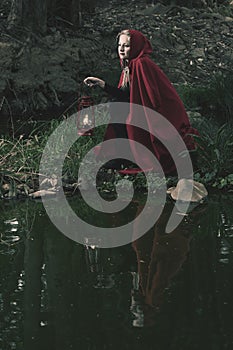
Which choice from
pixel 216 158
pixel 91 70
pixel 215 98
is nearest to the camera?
pixel 216 158

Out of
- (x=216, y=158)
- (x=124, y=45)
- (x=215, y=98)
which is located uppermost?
(x=124, y=45)

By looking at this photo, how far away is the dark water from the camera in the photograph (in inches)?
159

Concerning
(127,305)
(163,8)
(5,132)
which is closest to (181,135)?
(5,132)

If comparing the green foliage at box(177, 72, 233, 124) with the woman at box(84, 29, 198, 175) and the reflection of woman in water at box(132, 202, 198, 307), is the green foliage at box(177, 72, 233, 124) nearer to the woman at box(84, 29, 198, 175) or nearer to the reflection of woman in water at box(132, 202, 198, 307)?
the woman at box(84, 29, 198, 175)

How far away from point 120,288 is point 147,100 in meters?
2.91

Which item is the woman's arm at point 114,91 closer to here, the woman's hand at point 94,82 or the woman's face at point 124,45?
the woman's hand at point 94,82

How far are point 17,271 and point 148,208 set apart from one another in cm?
167

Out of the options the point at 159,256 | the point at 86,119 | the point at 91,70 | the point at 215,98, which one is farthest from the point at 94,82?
the point at 91,70

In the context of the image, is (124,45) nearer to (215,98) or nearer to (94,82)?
(94,82)

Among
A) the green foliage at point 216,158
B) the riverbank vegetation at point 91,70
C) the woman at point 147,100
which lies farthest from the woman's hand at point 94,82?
the green foliage at point 216,158

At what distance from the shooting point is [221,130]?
25.1 ft

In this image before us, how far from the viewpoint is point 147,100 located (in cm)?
729

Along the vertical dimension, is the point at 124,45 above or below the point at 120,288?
above

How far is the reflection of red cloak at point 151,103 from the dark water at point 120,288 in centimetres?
114
